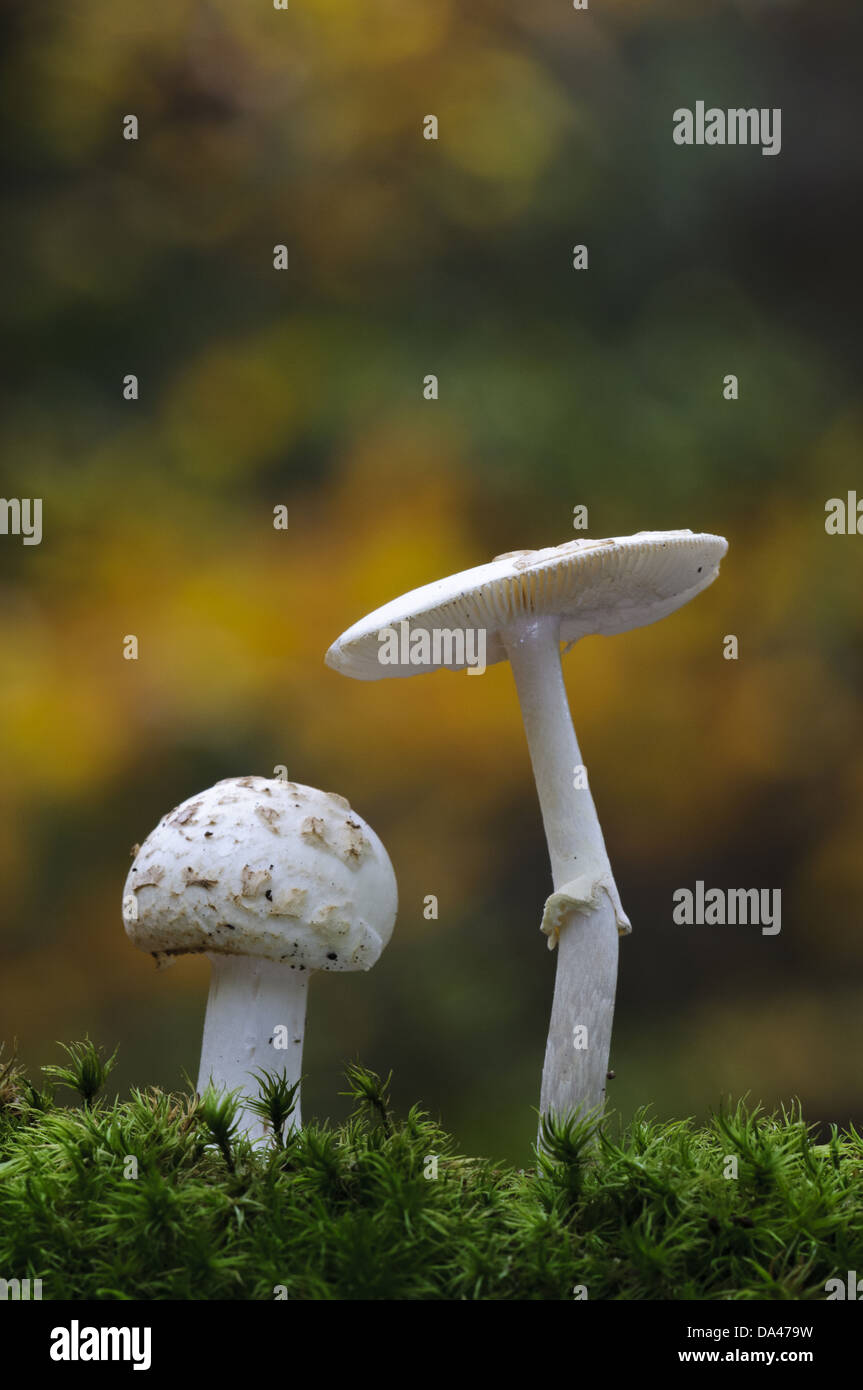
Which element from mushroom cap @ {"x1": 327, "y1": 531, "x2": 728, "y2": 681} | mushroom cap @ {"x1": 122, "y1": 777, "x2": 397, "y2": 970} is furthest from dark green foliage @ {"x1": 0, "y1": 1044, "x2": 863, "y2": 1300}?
mushroom cap @ {"x1": 327, "y1": 531, "x2": 728, "y2": 681}

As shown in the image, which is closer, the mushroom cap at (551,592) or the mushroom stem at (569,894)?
the mushroom cap at (551,592)

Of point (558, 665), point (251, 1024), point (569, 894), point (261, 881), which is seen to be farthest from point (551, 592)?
point (251, 1024)

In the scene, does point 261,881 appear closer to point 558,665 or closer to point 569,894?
point 569,894

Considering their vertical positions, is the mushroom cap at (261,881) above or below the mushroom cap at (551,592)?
below

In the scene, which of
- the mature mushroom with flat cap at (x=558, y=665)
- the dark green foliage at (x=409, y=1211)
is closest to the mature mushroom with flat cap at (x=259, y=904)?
the dark green foliage at (x=409, y=1211)

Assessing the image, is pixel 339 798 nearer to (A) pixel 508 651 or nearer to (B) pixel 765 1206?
(A) pixel 508 651

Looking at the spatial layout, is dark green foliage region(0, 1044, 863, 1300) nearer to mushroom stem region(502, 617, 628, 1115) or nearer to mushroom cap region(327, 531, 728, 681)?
mushroom stem region(502, 617, 628, 1115)

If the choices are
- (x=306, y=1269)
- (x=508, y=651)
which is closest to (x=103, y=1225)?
(x=306, y=1269)

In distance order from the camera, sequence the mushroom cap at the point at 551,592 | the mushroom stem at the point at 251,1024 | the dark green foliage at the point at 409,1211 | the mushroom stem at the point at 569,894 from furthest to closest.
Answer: the mushroom stem at the point at 251,1024, the mushroom stem at the point at 569,894, the mushroom cap at the point at 551,592, the dark green foliage at the point at 409,1211

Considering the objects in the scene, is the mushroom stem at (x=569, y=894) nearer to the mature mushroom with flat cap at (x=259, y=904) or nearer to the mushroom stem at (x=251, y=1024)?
the mature mushroom with flat cap at (x=259, y=904)
